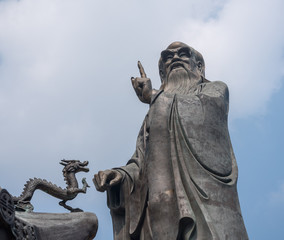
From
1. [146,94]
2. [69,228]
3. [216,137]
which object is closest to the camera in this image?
[69,228]

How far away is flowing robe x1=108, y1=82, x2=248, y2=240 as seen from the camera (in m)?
8.23

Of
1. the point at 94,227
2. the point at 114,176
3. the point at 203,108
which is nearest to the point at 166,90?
the point at 203,108

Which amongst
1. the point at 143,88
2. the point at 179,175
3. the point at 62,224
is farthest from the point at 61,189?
the point at 143,88

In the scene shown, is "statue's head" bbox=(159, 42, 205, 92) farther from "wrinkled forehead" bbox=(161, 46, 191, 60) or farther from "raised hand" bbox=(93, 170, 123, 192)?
"raised hand" bbox=(93, 170, 123, 192)

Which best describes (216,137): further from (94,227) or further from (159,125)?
(94,227)

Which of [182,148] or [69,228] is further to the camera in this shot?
[182,148]

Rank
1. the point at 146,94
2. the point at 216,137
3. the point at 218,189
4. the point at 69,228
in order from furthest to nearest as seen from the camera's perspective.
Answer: the point at 146,94 < the point at 216,137 < the point at 218,189 < the point at 69,228

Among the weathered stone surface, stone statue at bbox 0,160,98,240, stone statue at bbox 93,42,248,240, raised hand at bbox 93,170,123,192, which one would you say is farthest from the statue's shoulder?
the weathered stone surface

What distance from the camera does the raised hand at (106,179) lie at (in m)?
8.90

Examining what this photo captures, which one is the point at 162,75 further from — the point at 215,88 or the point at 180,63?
the point at 215,88

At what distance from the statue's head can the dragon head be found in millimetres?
2088

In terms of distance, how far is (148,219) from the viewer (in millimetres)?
8680

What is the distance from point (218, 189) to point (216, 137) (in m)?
0.87

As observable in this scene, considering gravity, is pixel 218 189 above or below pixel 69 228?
above
